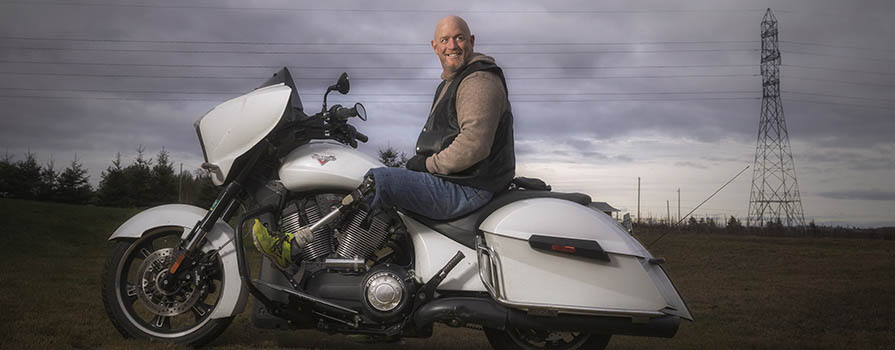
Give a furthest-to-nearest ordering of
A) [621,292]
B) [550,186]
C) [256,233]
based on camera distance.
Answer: [550,186], [256,233], [621,292]

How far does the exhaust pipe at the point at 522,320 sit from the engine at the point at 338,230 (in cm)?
58

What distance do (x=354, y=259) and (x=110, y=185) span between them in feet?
106

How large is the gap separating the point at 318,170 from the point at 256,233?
57cm

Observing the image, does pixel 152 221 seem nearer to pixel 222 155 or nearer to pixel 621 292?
pixel 222 155

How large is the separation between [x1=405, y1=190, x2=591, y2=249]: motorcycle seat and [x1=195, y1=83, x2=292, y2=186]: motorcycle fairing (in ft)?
4.09

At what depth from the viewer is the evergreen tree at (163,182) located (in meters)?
32.1

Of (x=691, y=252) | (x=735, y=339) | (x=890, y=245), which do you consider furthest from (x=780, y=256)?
(x=735, y=339)

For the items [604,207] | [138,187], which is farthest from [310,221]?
[138,187]

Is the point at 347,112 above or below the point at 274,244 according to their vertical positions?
above

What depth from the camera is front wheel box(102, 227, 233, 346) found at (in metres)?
4.46

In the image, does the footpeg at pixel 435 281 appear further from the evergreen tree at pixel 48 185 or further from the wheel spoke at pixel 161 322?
the evergreen tree at pixel 48 185

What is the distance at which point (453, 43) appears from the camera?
4207mm

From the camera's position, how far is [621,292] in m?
3.57

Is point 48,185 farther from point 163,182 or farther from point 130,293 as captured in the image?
point 130,293
